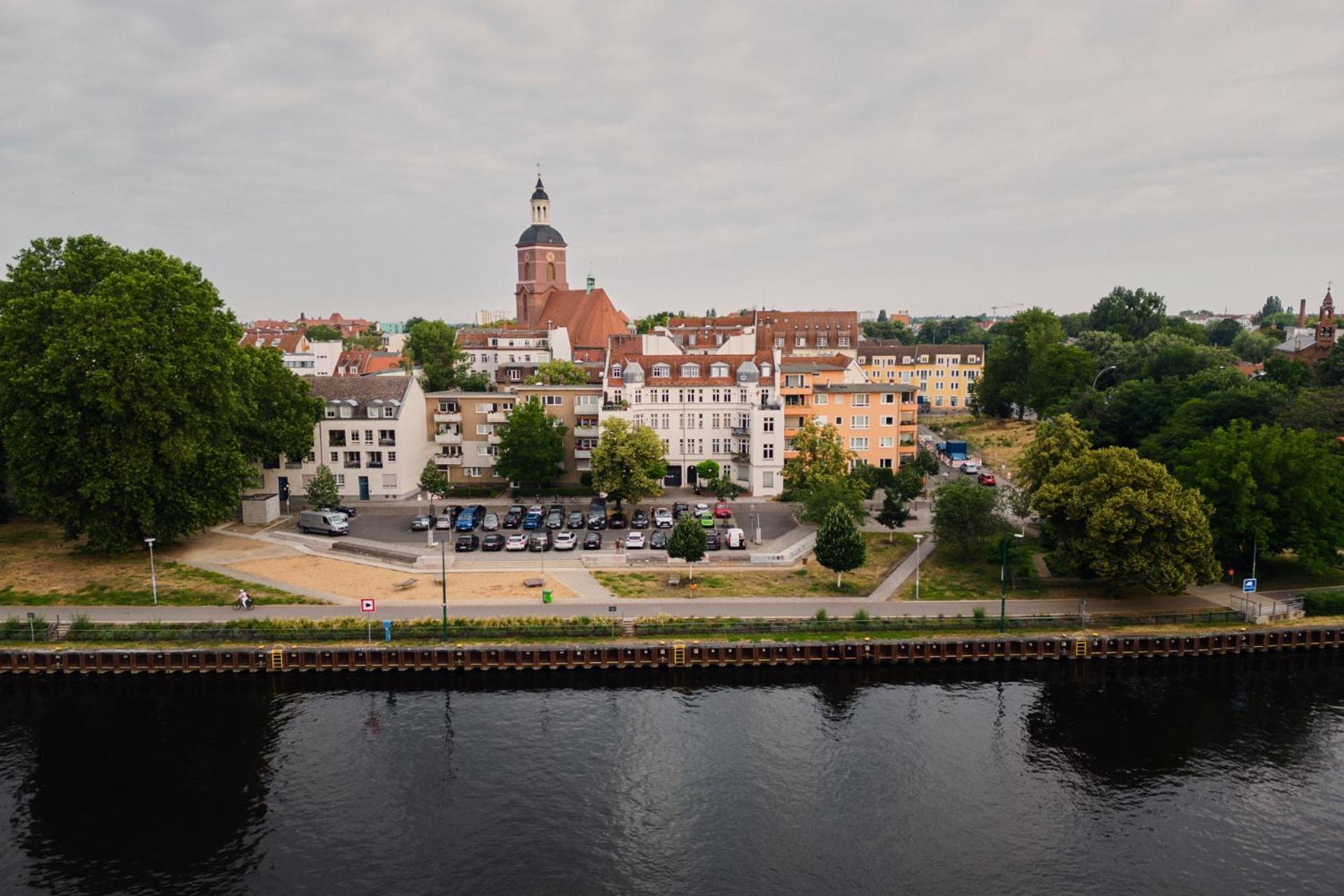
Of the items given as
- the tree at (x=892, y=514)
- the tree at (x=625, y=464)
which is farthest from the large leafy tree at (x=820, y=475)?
the tree at (x=625, y=464)

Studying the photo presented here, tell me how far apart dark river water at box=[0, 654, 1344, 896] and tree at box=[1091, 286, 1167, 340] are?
362ft

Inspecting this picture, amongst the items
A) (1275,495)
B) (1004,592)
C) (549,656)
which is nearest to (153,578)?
(549,656)

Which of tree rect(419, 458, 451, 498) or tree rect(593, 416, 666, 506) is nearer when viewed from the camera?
tree rect(593, 416, 666, 506)

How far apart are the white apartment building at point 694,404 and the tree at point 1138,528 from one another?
3178 centimetres

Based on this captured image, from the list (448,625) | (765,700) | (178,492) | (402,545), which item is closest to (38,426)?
(178,492)

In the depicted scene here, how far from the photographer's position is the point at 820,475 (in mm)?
66812

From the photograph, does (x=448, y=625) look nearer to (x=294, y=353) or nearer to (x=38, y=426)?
(x=38, y=426)

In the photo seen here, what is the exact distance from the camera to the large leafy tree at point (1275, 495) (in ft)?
164

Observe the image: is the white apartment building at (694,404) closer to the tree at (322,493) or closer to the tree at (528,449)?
the tree at (528,449)

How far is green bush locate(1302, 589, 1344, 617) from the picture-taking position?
162 ft

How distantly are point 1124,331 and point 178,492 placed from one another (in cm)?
13632

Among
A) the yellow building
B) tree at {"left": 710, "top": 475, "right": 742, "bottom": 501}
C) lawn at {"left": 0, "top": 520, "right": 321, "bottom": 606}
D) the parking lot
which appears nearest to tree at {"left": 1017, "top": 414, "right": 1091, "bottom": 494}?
the parking lot

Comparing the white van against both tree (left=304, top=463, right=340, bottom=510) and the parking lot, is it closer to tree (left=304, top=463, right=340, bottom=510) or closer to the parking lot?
the parking lot

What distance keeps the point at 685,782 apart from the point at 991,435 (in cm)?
8540
